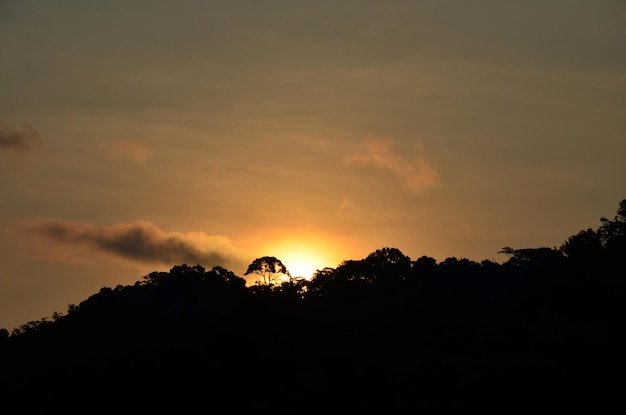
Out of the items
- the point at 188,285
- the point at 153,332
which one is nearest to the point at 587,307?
the point at 153,332

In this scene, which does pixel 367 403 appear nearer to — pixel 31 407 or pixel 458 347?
pixel 458 347

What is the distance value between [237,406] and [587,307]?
35512 mm

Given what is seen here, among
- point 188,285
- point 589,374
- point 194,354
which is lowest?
point 589,374

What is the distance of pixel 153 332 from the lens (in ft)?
333

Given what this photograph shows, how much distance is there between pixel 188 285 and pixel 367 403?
254 feet

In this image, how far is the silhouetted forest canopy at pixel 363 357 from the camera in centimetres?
7994

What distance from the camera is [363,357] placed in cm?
8950

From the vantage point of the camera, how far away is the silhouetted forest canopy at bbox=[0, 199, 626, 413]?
7994cm

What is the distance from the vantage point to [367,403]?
268 feet

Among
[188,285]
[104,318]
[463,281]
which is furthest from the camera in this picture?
[188,285]

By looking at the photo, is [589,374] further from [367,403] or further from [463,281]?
[463,281]

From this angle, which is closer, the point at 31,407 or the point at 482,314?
the point at 31,407

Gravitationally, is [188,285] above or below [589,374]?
above

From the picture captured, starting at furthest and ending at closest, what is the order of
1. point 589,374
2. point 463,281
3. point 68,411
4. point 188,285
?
point 188,285 < point 463,281 < point 68,411 < point 589,374
